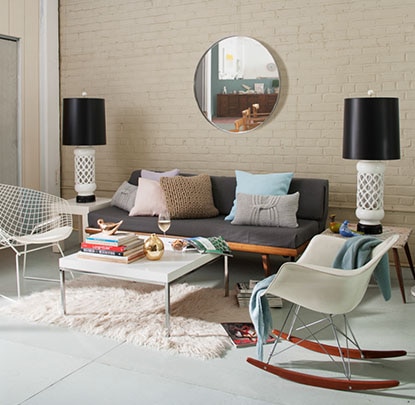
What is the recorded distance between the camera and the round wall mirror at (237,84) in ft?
17.8

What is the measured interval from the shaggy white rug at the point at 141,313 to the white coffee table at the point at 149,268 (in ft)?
0.46

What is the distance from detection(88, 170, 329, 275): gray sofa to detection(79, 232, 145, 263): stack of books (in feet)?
3.32

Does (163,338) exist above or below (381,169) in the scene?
below

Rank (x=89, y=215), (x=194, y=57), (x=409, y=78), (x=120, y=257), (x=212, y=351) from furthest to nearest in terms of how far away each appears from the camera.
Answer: (x=194, y=57), (x=89, y=215), (x=409, y=78), (x=120, y=257), (x=212, y=351)

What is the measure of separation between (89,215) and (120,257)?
5.75 feet

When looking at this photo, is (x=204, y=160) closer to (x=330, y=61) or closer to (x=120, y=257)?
(x=330, y=61)

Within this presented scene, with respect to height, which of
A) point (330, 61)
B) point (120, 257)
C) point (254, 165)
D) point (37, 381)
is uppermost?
point (330, 61)

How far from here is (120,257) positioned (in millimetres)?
3650

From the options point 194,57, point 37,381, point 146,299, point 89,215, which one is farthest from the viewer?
point 194,57

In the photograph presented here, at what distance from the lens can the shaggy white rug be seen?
3340 mm

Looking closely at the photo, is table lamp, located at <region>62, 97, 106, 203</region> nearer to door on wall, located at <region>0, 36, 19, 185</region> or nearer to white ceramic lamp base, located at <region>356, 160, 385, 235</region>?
door on wall, located at <region>0, 36, 19, 185</region>

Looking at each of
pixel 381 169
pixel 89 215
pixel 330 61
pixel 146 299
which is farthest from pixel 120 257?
pixel 330 61

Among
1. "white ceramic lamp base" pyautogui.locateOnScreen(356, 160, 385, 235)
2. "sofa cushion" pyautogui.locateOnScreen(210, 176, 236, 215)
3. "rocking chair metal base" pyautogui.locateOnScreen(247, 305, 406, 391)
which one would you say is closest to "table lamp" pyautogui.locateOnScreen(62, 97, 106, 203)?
"sofa cushion" pyautogui.locateOnScreen(210, 176, 236, 215)

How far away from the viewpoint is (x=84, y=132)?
5.57 m
